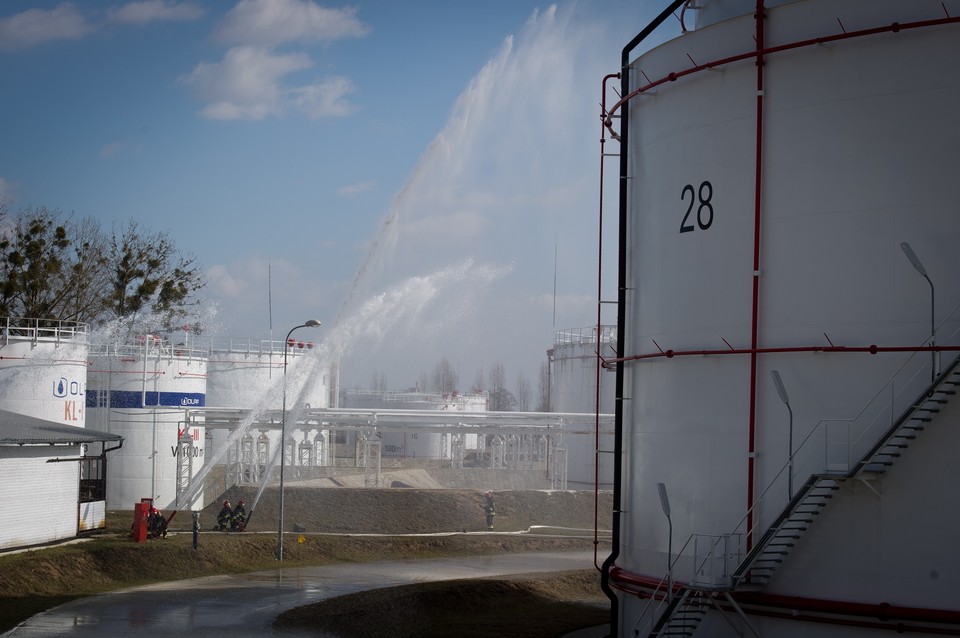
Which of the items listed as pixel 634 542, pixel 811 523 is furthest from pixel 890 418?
pixel 634 542

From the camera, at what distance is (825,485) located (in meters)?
17.1

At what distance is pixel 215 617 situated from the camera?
2633 cm

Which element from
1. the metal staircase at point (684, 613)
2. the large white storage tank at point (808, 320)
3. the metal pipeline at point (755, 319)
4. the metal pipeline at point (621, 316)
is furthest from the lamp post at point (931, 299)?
the metal pipeline at point (621, 316)

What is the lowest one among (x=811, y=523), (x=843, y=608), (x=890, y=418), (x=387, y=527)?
(x=387, y=527)

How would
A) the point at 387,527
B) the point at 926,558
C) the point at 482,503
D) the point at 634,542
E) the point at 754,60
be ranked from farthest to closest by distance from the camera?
1. the point at 482,503
2. the point at 387,527
3. the point at 634,542
4. the point at 754,60
5. the point at 926,558

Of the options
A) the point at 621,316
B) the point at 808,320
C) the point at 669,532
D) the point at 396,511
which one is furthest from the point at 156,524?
the point at 808,320

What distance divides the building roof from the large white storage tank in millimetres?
22320

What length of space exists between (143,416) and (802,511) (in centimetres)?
4248

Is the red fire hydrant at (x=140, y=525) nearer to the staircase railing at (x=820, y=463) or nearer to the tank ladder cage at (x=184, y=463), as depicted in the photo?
the tank ladder cage at (x=184, y=463)

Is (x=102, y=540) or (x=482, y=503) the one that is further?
(x=482, y=503)

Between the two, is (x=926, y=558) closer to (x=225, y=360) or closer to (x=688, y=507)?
(x=688, y=507)

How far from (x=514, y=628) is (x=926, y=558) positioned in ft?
36.6

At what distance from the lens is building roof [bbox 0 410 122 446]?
3447cm

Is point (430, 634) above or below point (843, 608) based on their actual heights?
below
